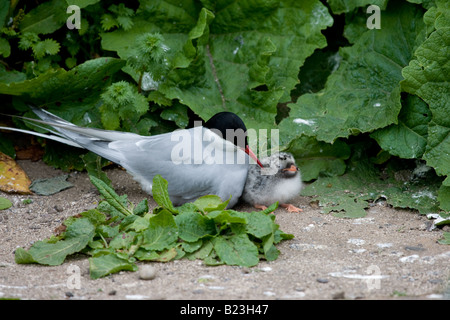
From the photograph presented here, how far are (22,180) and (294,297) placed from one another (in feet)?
9.62

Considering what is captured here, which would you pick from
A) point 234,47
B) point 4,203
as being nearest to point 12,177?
point 4,203

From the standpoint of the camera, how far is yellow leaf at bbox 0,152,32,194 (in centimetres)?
471

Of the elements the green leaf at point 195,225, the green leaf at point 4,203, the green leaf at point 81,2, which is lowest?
the green leaf at point 195,225

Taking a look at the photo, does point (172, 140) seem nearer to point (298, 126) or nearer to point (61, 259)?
point (298, 126)

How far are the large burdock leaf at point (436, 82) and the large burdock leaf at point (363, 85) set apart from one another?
1.19 feet

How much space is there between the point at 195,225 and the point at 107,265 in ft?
2.05

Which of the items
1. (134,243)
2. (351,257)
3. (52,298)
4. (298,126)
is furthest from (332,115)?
(52,298)

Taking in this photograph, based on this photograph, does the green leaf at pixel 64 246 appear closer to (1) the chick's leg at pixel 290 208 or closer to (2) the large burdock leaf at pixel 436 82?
(1) the chick's leg at pixel 290 208

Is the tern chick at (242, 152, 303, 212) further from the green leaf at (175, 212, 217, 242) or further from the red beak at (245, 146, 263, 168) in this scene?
the green leaf at (175, 212, 217, 242)

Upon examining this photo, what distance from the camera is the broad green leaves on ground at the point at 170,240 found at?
11.0 feet

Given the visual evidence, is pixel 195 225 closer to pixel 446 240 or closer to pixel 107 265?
pixel 107 265

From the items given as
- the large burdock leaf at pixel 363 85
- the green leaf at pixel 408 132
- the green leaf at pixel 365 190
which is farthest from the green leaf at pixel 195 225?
the green leaf at pixel 408 132

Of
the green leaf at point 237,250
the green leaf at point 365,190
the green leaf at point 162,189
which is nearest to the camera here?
the green leaf at point 237,250

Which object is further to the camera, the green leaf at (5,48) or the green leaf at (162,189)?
the green leaf at (5,48)
